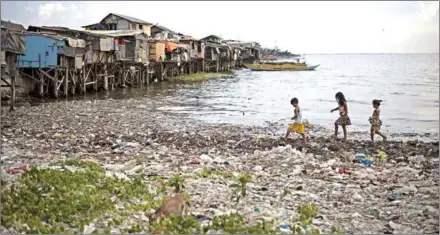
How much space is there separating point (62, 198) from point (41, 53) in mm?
19123

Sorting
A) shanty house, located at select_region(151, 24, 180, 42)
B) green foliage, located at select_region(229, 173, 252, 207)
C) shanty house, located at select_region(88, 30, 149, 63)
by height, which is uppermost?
shanty house, located at select_region(151, 24, 180, 42)

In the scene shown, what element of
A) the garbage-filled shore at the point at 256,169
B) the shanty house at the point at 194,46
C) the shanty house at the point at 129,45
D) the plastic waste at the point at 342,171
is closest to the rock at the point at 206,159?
the garbage-filled shore at the point at 256,169

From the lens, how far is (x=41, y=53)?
891 inches

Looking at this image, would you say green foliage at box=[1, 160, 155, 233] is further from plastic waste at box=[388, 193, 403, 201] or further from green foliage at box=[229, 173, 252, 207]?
plastic waste at box=[388, 193, 403, 201]

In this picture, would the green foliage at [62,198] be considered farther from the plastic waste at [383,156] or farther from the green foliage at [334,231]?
the plastic waste at [383,156]

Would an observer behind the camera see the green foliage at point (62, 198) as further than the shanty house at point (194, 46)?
No

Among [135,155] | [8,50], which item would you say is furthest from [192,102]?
[135,155]

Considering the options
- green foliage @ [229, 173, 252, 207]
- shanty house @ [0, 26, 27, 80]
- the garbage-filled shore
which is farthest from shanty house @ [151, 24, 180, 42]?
green foliage @ [229, 173, 252, 207]

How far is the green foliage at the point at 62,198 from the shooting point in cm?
495

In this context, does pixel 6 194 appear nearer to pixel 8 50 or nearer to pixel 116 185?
pixel 116 185

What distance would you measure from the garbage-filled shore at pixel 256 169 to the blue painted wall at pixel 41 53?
30.7 feet

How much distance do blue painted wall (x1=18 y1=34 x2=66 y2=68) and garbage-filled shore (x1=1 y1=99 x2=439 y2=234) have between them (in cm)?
935

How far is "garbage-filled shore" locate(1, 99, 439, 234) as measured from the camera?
5.53m

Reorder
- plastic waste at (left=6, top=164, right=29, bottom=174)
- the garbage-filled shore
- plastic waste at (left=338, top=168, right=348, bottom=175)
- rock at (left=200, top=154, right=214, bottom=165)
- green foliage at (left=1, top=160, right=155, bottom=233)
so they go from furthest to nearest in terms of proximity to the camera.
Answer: rock at (left=200, top=154, right=214, bottom=165), plastic waste at (left=338, top=168, right=348, bottom=175), plastic waste at (left=6, top=164, right=29, bottom=174), the garbage-filled shore, green foliage at (left=1, top=160, right=155, bottom=233)
